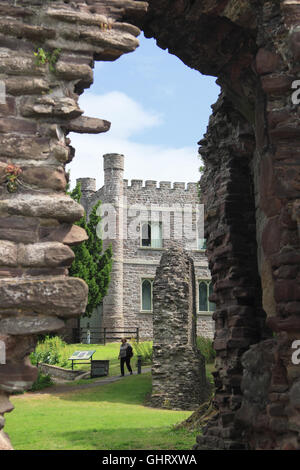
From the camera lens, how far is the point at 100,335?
34.7m

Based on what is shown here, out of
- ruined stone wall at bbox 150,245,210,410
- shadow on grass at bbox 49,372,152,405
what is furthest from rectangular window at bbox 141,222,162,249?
ruined stone wall at bbox 150,245,210,410

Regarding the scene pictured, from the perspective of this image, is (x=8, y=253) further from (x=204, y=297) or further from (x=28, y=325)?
(x=204, y=297)

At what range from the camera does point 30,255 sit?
453cm

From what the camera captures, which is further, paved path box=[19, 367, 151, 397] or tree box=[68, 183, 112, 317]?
tree box=[68, 183, 112, 317]

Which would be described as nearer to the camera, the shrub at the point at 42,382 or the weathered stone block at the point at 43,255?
the weathered stone block at the point at 43,255

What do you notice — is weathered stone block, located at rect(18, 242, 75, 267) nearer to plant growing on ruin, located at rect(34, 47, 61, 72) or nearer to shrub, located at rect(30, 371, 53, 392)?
plant growing on ruin, located at rect(34, 47, 61, 72)

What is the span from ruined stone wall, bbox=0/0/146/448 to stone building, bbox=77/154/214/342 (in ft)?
101

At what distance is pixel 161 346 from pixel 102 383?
2854 mm

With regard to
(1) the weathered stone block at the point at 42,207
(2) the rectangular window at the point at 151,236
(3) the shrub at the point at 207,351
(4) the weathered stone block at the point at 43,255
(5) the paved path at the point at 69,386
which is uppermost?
(2) the rectangular window at the point at 151,236

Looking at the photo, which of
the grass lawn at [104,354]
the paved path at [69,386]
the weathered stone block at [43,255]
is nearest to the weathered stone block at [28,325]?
the weathered stone block at [43,255]

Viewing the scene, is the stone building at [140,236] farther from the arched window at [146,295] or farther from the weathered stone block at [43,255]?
the weathered stone block at [43,255]

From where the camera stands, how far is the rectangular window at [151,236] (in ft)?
123

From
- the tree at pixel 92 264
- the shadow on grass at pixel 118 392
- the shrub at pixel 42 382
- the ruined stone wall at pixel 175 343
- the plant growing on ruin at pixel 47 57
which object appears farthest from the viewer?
Result: the tree at pixel 92 264

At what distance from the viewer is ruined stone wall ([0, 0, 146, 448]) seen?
4.43 metres
